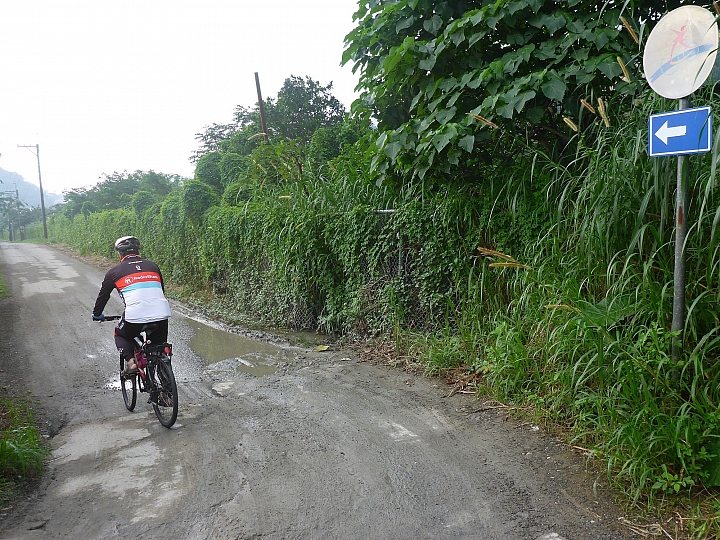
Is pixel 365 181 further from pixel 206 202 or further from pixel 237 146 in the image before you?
pixel 237 146

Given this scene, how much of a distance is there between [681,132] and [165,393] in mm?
4963

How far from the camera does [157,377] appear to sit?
5.41 metres

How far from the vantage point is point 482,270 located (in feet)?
19.5

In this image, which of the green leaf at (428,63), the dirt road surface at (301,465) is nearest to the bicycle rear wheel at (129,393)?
the dirt road surface at (301,465)

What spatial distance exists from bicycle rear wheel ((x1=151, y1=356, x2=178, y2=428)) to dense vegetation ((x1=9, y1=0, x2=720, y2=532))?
2.92 metres

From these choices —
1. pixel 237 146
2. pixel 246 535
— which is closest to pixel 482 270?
pixel 246 535

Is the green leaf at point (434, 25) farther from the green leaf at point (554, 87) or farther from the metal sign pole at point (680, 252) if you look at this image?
the metal sign pole at point (680, 252)

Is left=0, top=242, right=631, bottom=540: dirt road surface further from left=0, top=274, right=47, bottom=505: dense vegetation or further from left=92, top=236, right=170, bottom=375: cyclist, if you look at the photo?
left=92, top=236, right=170, bottom=375: cyclist

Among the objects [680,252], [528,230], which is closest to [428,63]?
[528,230]

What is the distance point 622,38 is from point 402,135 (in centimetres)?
236

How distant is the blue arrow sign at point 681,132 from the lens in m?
3.32

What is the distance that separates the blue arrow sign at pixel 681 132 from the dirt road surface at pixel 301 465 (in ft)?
7.61

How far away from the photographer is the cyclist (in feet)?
17.9

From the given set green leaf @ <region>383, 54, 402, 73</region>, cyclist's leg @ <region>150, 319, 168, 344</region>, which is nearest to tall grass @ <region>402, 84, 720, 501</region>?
green leaf @ <region>383, 54, 402, 73</region>
